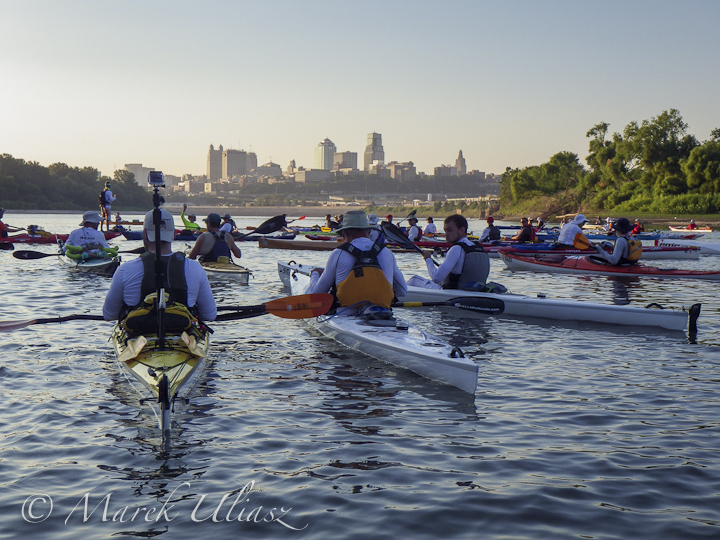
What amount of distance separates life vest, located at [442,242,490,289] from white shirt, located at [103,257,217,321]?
20.9ft

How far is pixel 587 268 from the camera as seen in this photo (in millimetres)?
20359

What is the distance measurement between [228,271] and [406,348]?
984 centimetres

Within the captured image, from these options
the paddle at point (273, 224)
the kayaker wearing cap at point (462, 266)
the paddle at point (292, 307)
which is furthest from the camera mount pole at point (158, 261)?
the paddle at point (273, 224)

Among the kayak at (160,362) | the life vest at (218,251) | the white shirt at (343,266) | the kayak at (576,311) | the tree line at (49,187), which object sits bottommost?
the kayak at (576,311)

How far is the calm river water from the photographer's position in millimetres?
4570

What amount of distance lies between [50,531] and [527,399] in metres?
4.99

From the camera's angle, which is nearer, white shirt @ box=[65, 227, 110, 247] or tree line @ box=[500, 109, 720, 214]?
white shirt @ box=[65, 227, 110, 247]

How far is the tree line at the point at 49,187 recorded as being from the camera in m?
109

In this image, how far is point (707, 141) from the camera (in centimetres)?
8194

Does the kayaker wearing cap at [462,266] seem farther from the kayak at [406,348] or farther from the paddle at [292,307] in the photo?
the paddle at [292,307]

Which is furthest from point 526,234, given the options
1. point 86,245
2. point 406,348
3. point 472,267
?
point 406,348

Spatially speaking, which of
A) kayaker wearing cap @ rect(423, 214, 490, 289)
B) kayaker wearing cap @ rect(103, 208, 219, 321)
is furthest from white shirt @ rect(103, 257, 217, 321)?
kayaker wearing cap @ rect(423, 214, 490, 289)

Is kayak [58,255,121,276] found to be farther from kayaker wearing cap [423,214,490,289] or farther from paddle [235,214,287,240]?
kayaker wearing cap [423,214,490,289]

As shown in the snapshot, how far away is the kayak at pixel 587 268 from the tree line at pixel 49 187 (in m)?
101
